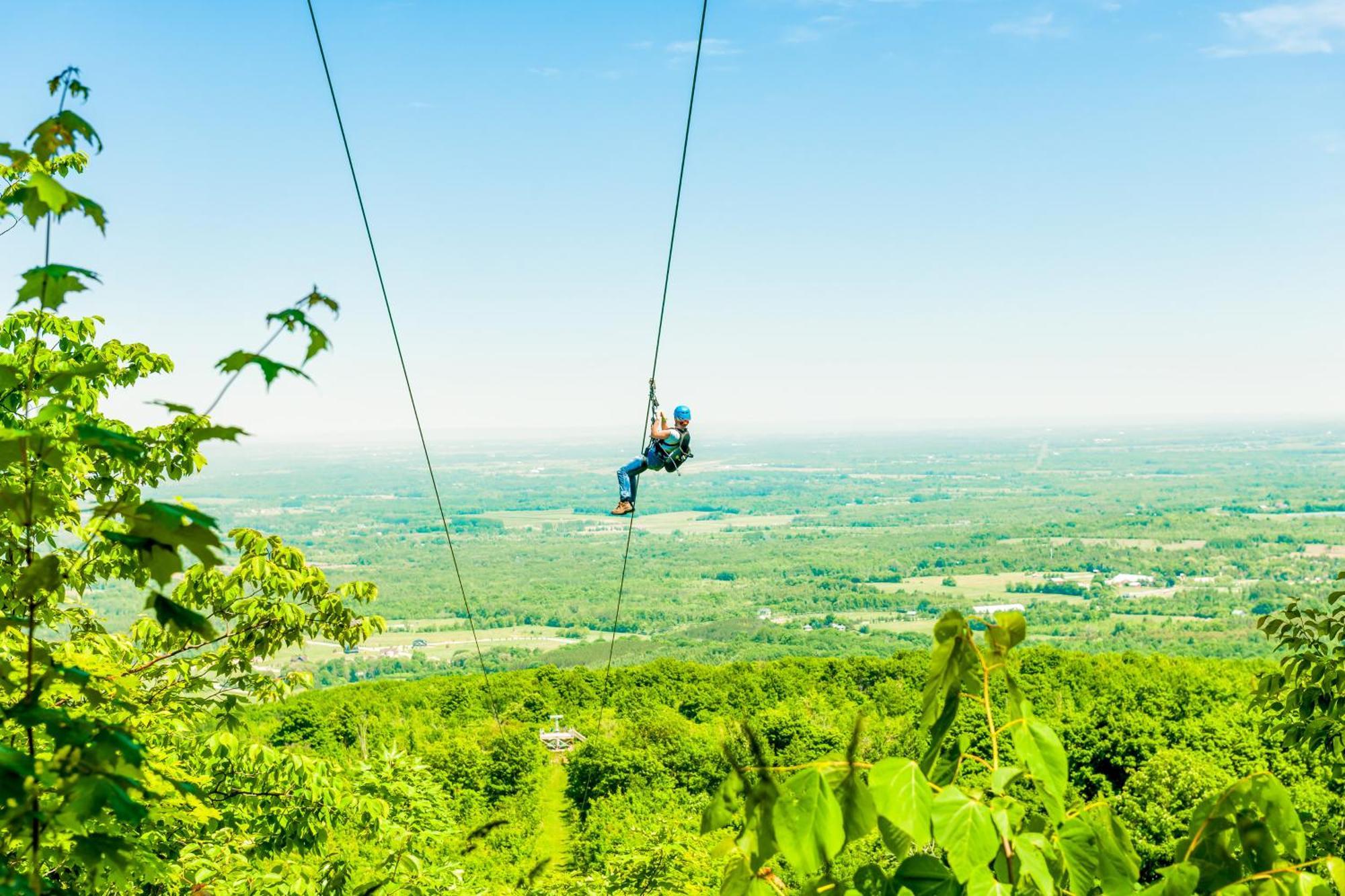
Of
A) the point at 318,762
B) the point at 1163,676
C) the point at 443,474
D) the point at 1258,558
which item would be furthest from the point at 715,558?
the point at 318,762

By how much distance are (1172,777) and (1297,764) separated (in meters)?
5.11

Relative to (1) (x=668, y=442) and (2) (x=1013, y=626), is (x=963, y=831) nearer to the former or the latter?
(2) (x=1013, y=626)

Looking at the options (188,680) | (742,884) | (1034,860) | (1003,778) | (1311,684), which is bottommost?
(188,680)

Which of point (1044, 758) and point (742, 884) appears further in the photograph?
point (742, 884)

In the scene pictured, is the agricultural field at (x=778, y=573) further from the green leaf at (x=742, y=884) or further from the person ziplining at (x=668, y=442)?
the green leaf at (x=742, y=884)

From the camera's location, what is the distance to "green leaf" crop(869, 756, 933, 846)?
127 cm

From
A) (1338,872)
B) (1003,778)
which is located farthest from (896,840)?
(1338,872)

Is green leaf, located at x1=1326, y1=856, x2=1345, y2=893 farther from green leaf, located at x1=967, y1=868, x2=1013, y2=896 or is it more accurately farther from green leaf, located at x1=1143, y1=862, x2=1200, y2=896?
green leaf, located at x1=967, y1=868, x2=1013, y2=896

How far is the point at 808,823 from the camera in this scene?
4.32 feet

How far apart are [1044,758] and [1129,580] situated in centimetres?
14268

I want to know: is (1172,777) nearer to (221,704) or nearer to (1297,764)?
(1297,764)

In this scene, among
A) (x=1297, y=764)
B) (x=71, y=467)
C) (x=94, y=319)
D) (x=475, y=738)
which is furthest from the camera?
(x=475, y=738)

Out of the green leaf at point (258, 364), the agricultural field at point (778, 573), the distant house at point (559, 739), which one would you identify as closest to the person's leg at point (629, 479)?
the green leaf at point (258, 364)

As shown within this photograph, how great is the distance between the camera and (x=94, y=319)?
6.91 m
